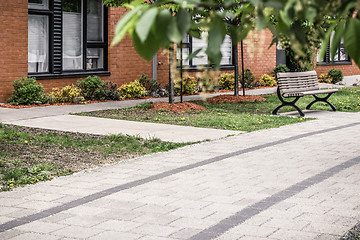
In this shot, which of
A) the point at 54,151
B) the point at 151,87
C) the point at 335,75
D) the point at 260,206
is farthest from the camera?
the point at 335,75

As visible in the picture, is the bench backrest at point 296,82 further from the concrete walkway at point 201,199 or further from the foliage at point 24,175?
the foliage at point 24,175

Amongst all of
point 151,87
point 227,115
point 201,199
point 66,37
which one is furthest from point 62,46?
point 201,199

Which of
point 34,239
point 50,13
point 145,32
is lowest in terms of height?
point 34,239

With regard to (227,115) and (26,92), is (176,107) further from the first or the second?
(26,92)

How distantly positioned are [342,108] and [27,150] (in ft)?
31.6

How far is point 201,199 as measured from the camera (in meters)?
6.40

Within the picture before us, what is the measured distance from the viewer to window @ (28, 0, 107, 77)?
17.0 meters

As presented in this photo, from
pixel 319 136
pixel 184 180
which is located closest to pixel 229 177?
pixel 184 180

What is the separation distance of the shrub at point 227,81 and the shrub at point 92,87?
5836mm

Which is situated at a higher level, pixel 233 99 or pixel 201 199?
pixel 233 99

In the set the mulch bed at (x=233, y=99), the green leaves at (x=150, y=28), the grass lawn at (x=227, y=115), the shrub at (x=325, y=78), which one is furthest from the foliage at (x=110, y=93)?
the green leaves at (x=150, y=28)

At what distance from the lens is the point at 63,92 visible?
53.5ft

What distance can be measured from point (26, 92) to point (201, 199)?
984 centimetres

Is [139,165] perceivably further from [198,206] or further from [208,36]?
[208,36]
